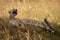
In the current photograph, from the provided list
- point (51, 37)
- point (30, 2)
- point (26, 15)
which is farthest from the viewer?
point (30, 2)

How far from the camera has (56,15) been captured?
9148mm

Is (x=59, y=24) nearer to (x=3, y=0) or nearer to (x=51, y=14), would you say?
(x=51, y=14)

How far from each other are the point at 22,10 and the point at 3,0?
1650 millimetres

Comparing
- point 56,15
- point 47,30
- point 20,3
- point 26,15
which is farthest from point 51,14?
point 47,30

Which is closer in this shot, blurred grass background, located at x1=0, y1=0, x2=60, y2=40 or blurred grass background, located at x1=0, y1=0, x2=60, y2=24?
blurred grass background, located at x1=0, y1=0, x2=60, y2=40

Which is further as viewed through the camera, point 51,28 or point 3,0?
point 3,0

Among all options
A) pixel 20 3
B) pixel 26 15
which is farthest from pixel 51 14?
pixel 20 3

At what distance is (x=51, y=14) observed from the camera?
9.21m

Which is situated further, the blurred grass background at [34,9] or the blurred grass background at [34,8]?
the blurred grass background at [34,8]

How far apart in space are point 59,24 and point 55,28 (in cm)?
→ 65

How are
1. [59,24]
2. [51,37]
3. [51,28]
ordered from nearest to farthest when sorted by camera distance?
1. [51,37]
2. [51,28]
3. [59,24]

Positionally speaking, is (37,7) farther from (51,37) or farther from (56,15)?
(51,37)

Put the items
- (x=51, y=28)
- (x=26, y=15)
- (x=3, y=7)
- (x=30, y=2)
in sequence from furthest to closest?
(x=30, y=2), (x=3, y=7), (x=26, y=15), (x=51, y=28)

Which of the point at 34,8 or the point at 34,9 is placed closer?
the point at 34,9
